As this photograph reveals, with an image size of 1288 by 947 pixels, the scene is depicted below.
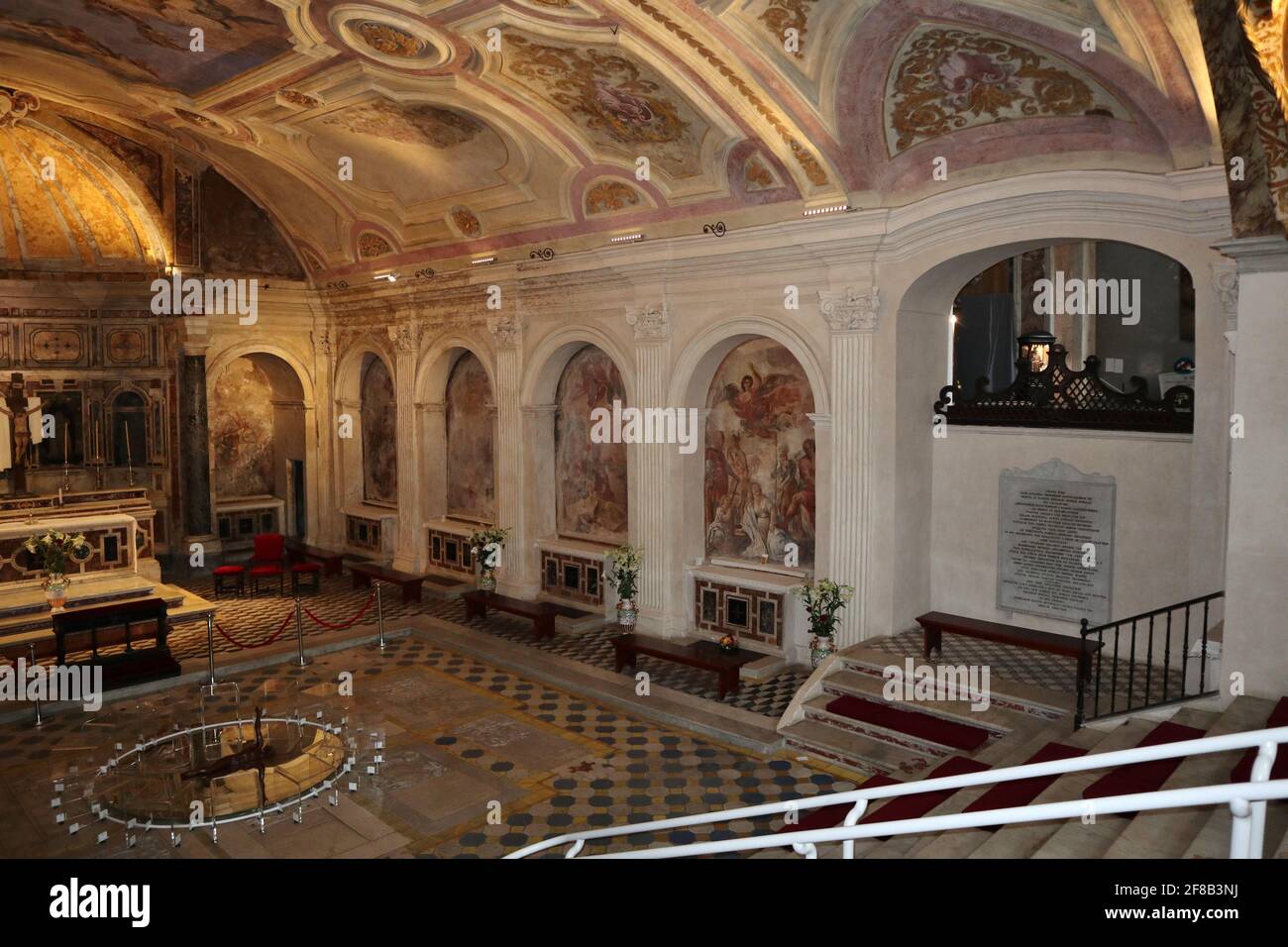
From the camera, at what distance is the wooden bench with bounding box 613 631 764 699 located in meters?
10.3

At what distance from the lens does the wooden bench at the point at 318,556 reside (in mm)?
17375

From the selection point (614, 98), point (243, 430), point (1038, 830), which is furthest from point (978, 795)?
point (243, 430)

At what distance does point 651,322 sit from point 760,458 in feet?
7.51

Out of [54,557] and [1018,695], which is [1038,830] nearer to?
[1018,695]

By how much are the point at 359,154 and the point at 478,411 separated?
4717 millimetres

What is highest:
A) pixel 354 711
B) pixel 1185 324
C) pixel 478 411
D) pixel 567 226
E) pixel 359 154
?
pixel 359 154

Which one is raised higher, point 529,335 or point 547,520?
point 529,335

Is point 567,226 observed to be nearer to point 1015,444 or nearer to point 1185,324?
point 1015,444

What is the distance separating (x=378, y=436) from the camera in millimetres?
18875

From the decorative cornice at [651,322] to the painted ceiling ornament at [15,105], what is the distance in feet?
33.1

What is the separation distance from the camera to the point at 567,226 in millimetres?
13094

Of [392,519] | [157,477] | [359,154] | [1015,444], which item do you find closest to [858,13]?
[1015,444]

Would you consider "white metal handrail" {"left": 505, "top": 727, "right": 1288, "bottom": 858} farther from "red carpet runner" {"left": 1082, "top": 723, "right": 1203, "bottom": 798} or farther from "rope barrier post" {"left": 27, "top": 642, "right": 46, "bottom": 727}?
"rope barrier post" {"left": 27, "top": 642, "right": 46, "bottom": 727}

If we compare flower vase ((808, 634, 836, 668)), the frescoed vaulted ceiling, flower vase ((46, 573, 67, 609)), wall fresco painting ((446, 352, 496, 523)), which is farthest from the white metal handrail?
wall fresco painting ((446, 352, 496, 523))
